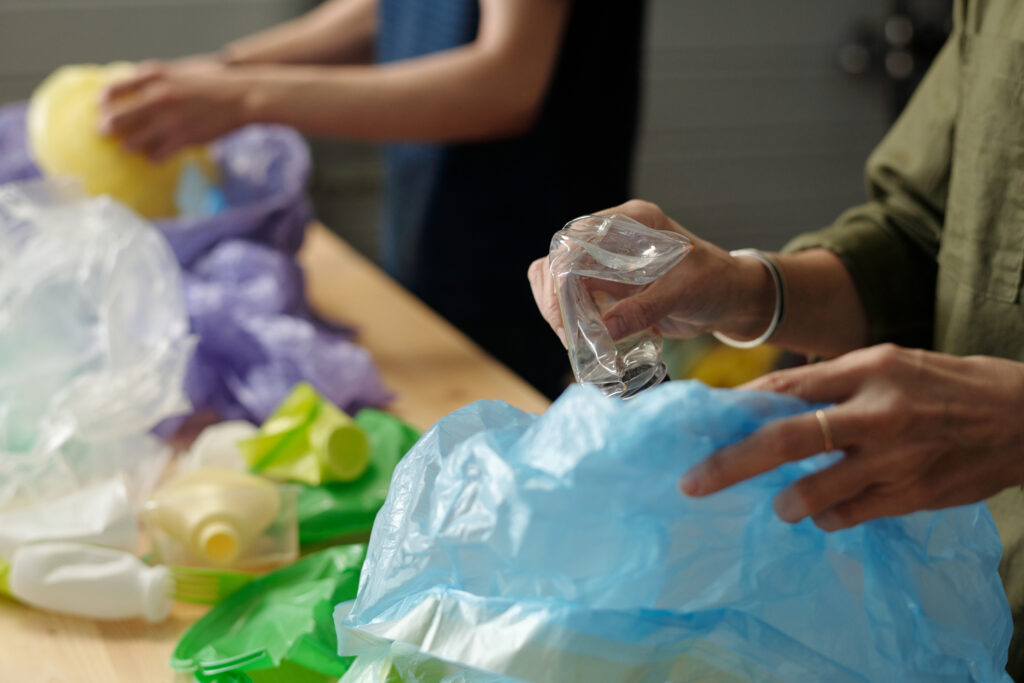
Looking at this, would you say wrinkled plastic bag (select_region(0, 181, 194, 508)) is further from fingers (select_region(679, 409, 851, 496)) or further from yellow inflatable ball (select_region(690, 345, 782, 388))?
yellow inflatable ball (select_region(690, 345, 782, 388))

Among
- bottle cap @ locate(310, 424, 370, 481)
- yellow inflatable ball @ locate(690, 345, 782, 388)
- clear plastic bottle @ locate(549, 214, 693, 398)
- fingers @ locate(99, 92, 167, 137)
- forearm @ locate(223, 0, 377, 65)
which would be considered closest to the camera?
clear plastic bottle @ locate(549, 214, 693, 398)

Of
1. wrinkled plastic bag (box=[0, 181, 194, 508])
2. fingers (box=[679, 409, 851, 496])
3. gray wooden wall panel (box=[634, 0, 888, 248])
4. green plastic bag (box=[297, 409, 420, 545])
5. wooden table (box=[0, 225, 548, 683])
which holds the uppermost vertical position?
fingers (box=[679, 409, 851, 496])

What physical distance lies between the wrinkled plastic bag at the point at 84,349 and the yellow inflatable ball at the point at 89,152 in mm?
166

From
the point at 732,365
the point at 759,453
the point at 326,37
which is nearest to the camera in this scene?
the point at 759,453

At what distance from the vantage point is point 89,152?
1080 mm

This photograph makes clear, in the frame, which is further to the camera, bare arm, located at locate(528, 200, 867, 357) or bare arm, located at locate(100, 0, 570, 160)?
bare arm, located at locate(100, 0, 570, 160)

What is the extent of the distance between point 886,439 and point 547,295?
0.70 ft

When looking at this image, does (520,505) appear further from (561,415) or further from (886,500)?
(886,500)

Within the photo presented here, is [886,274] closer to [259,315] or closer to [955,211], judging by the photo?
[955,211]

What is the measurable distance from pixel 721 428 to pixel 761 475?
0.05 m

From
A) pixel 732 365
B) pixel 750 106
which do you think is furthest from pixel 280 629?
pixel 750 106

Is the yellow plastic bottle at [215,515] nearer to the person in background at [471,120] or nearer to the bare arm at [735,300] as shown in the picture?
the bare arm at [735,300]

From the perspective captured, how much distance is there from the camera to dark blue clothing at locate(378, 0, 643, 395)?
121cm

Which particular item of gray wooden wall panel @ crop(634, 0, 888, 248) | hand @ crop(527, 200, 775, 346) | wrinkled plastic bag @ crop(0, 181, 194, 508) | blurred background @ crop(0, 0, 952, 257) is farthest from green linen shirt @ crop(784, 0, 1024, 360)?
gray wooden wall panel @ crop(634, 0, 888, 248)
